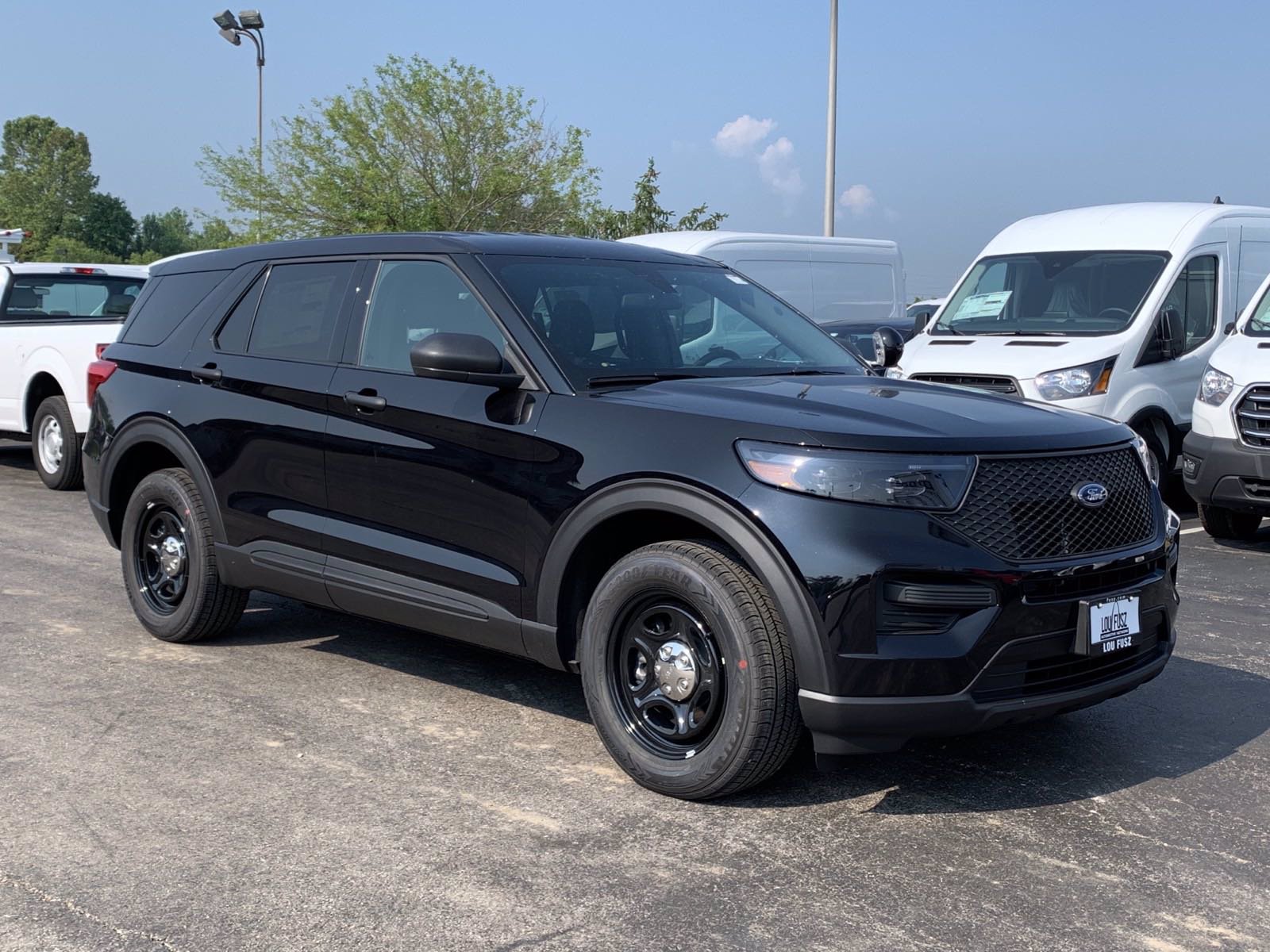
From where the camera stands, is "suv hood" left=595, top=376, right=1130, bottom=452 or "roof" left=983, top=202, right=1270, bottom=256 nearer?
"suv hood" left=595, top=376, right=1130, bottom=452

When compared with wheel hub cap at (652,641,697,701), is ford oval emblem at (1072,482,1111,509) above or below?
above

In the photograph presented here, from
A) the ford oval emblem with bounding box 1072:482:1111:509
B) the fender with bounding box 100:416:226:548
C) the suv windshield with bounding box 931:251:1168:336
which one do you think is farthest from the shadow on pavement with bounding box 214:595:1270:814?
the suv windshield with bounding box 931:251:1168:336

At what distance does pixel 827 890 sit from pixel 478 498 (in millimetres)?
1828

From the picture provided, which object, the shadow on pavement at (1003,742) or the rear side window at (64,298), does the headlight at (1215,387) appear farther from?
the rear side window at (64,298)

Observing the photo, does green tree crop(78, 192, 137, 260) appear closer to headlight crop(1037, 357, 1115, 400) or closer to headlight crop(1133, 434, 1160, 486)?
headlight crop(1037, 357, 1115, 400)

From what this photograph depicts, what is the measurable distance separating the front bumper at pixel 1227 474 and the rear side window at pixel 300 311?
589 centimetres

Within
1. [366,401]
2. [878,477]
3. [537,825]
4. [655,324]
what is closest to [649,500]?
[878,477]

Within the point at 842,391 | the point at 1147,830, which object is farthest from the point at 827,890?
the point at 842,391

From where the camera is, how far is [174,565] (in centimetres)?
625

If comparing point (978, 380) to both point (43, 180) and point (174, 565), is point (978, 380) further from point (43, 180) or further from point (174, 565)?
point (43, 180)

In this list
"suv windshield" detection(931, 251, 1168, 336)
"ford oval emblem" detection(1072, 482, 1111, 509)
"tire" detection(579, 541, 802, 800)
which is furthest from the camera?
"suv windshield" detection(931, 251, 1168, 336)

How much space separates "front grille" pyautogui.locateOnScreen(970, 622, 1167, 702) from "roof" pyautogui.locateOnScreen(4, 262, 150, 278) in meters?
10.1

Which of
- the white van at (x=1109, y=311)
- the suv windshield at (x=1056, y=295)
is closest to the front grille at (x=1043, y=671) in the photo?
the white van at (x=1109, y=311)

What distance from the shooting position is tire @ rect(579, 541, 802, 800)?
13.3ft
